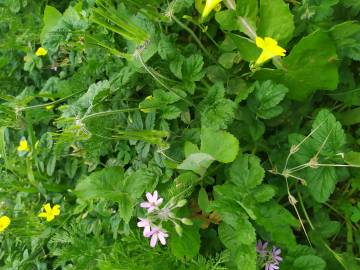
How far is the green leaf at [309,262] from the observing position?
125 centimetres

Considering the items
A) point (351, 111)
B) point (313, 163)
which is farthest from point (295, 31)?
point (313, 163)

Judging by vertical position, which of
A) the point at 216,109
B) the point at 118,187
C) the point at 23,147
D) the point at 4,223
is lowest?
the point at 4,223

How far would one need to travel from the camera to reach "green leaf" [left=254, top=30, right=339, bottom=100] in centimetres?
125

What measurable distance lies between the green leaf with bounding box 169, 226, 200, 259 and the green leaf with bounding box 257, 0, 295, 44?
61 cm

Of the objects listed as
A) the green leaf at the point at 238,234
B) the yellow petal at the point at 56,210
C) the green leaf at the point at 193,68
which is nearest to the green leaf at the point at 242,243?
the green leaf at the point at 238,234

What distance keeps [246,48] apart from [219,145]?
0.95 ft

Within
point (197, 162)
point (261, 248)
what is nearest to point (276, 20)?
point (197, 162)

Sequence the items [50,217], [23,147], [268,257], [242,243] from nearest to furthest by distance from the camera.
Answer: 1. [242,243]
2. [268,257]
3. [50,217]
4. [23,147]

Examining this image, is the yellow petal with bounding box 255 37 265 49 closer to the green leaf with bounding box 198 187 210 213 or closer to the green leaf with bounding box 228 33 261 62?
→ the green leaf with bounding box 228 33 261 62

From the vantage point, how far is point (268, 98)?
127cm

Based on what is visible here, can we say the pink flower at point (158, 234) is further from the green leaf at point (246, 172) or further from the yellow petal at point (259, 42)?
the yellow petal at point (259, 42)

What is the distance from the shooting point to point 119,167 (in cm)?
146

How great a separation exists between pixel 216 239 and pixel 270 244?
0.55 feet

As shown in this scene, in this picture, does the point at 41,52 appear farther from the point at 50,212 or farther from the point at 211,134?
the point at 211,134
